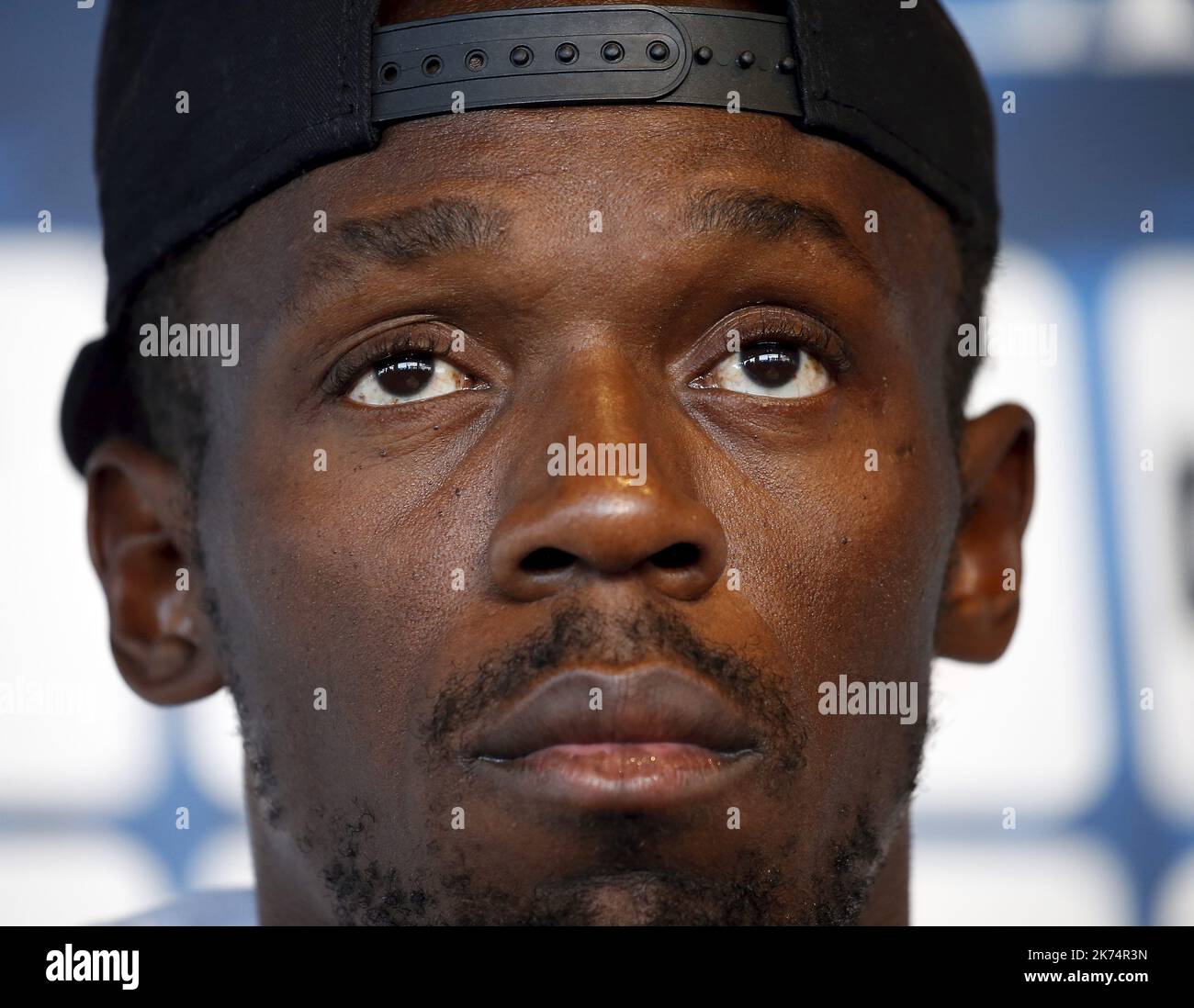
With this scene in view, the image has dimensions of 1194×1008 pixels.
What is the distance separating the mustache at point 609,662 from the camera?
5.73 ft

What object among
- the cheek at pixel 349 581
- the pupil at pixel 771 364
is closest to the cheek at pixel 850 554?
the pupil at pixel 771 364

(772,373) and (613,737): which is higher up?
(772,373)

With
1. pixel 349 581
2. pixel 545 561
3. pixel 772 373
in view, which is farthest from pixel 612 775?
Answer: pixel 772 373

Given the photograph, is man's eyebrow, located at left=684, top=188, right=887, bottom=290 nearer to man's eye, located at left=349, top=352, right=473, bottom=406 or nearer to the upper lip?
man's eye, located at left=349, top=352, right=473, bottom=406

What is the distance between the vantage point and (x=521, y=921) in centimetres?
181

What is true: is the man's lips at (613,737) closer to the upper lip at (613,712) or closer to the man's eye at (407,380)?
the upper lip at (613,712)

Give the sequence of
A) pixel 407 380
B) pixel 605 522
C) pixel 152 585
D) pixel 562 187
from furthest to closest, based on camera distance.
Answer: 1. pixel 152 585
2. pixel 407 380
3. pixel 562 187
4. pixel 605 522

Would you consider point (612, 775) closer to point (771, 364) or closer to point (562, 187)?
point (771, 364)

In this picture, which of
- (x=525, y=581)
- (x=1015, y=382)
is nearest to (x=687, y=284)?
(x=525, y=581)

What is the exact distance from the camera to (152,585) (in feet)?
7.53

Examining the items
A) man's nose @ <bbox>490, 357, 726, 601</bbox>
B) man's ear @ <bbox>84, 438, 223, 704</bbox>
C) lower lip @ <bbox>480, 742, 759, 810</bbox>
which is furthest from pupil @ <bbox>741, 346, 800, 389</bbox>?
man's ear @ <bbox>84, 438, 223, 704</bbox>

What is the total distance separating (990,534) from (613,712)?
0.87 metres
